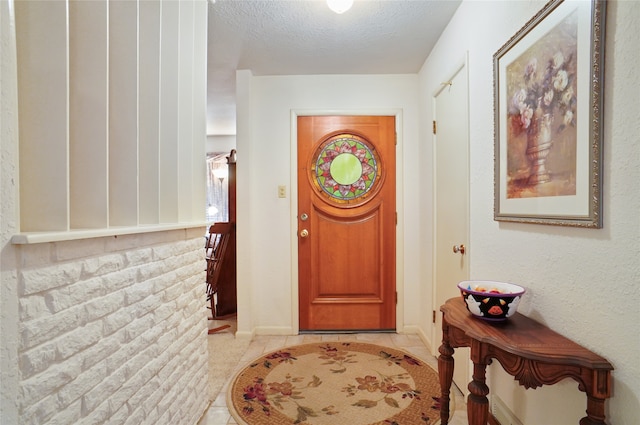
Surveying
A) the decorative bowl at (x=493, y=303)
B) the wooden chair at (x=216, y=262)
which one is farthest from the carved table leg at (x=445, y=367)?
the wooden chair at (x=216, y=262)

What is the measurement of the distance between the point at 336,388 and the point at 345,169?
173 centimetres

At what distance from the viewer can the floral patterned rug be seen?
Answer: 1594 mm

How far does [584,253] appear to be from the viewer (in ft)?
3.07

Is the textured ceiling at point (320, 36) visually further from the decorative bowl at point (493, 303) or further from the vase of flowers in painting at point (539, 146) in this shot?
the decorative bowl at point (493, 303)

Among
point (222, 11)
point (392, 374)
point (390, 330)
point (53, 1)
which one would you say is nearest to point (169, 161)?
point (53, 1)

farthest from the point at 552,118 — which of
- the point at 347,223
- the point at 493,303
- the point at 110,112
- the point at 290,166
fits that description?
the point at 290,166

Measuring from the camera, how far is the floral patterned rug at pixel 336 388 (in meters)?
1.59

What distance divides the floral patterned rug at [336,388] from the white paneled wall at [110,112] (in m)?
1.14

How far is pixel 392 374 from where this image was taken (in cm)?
200

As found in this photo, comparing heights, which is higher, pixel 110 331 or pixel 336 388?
pixel 110 331

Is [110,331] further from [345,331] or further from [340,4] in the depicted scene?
[345,331]

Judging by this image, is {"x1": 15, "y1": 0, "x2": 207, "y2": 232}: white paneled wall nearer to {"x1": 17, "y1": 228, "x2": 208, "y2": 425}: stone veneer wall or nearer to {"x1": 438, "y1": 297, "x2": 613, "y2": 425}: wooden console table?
{"x1": 17, "y1": 228, "x2": 208, "y2": 425}: stone veneer wall

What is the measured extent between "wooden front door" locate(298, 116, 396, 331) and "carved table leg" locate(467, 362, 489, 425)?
5.48 feet

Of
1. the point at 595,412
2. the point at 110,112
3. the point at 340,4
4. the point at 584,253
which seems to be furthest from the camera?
the point at 340,4
